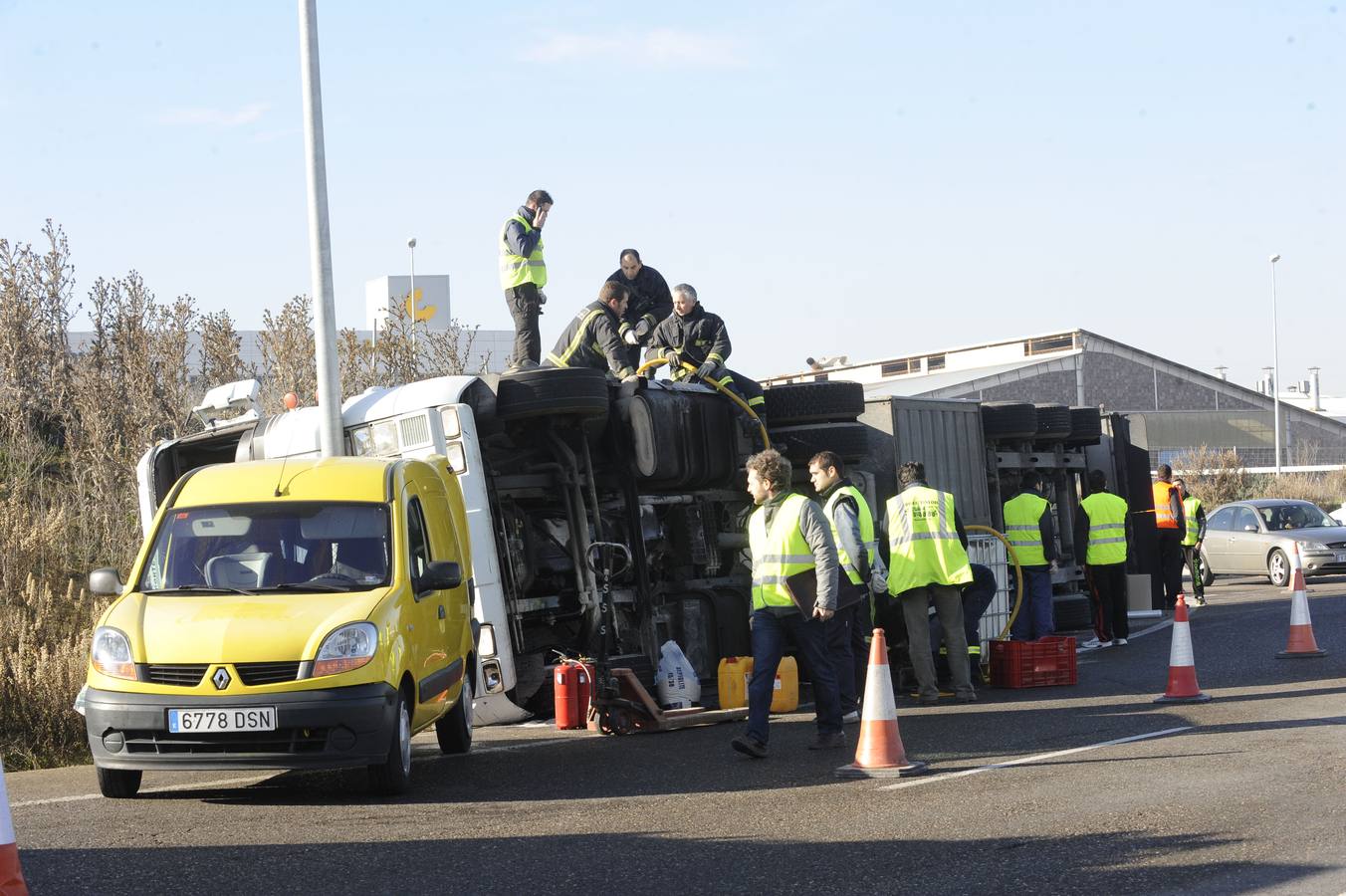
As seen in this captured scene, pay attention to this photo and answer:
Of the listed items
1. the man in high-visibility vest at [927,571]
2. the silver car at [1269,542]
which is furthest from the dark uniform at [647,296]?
the silver car at [1269,542]

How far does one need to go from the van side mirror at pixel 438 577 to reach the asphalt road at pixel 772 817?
1122mm

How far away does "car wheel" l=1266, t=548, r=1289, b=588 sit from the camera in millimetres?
25891

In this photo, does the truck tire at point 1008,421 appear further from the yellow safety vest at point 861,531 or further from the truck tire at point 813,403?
the yellow safety vest at point 861,531

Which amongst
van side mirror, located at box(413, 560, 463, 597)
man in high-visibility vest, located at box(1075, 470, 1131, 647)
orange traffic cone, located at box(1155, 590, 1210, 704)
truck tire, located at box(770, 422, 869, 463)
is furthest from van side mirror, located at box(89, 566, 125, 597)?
man in high-visibility vest, located at box(1075, 470, 1131, 647)

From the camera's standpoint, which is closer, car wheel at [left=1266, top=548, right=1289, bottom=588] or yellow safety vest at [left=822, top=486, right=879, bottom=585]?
yellow safety vest at [left=822, top=486, right=879, bottom=585]

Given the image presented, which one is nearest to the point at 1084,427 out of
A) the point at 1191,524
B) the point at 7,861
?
the point at 1191,524

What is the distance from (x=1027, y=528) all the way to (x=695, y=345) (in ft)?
11.8

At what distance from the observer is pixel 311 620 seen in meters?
8.79

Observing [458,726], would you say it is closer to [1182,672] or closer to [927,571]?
[927,571]

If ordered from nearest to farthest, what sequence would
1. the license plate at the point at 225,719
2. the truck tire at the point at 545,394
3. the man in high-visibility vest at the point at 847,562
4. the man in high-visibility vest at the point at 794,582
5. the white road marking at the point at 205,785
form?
the license plate at the point at 225,719 < the white road marking at the point at 205,785 < the man in high-visibility vest at the point at 794,582 < the man in high-visibility vest at the point at 847,562 < the truck tire at the point at 545,394

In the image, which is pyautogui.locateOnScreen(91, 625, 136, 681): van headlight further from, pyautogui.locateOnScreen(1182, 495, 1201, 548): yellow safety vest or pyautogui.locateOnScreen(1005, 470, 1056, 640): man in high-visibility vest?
pyautogui.locateOnScreen(1182, 495, 1201, 548): yellow safety vest

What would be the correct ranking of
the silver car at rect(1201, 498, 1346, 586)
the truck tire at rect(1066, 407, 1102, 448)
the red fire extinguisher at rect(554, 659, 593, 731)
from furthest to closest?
the silver car at rect(1201, 498, 1346, 586), the truck tire at rect(1066, 407, 1102, 448), the red fire extinguisher at rect(554, 659, 593, 731)

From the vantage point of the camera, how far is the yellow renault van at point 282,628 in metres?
8.53

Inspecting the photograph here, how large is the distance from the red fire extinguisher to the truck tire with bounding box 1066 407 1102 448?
373 inches
